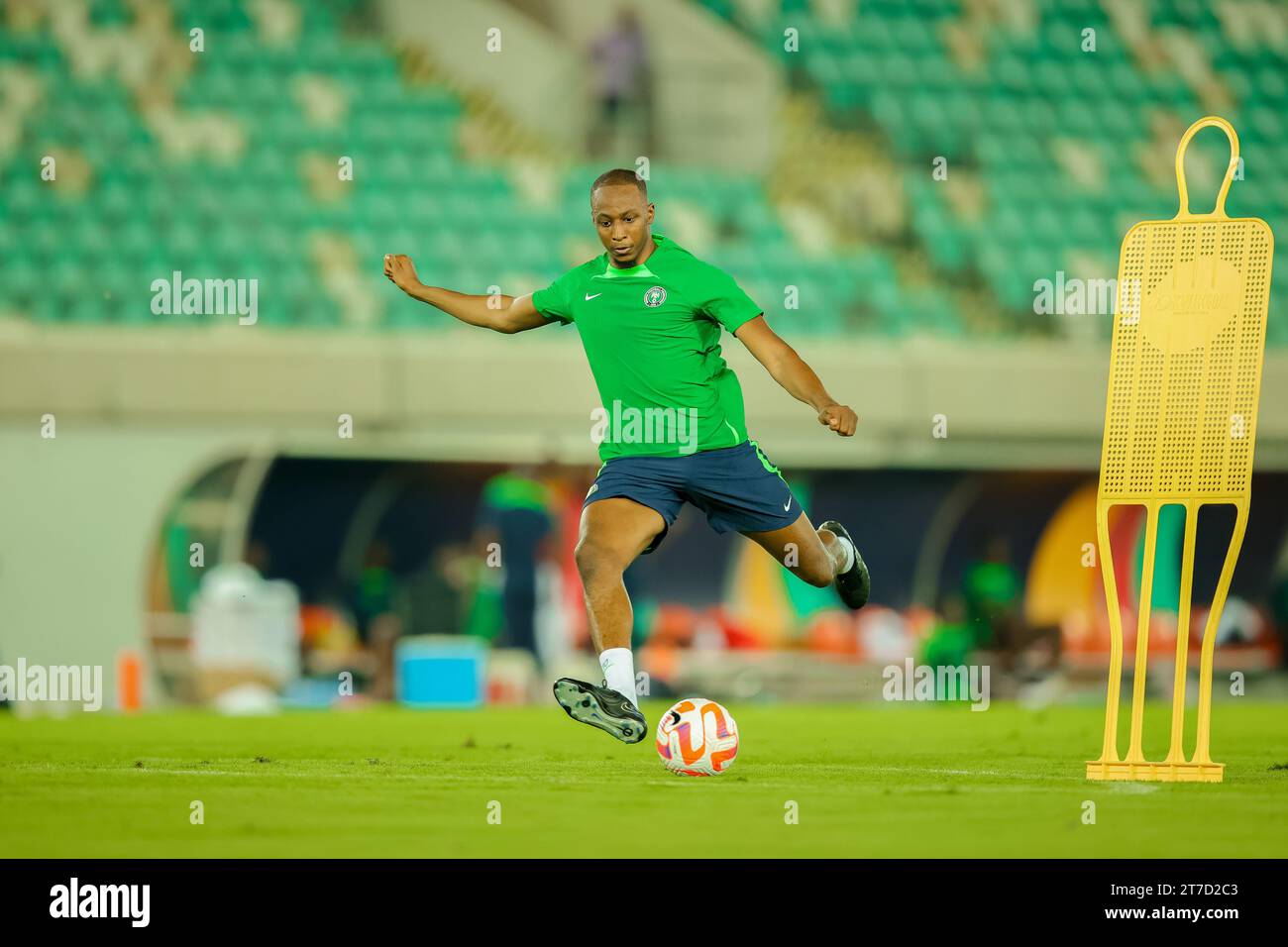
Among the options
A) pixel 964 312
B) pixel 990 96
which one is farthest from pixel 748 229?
pixel 990 96

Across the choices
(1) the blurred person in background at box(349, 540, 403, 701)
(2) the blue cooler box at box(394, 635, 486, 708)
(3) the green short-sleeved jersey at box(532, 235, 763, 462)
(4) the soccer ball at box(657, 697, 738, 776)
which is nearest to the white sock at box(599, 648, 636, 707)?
(4) the soccer ball at box(657, 697, 738, 776)

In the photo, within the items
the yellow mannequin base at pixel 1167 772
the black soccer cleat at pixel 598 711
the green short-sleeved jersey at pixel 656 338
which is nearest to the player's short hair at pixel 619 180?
the green short-sleeved jersey at pixel 656 338

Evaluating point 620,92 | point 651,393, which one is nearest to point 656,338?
point 651,393

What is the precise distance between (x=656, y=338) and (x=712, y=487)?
0.66m

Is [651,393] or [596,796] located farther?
[651,393]

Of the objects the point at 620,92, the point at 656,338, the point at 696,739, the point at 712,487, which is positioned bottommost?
the point at 696,739

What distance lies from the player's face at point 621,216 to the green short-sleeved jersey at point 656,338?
15 cm

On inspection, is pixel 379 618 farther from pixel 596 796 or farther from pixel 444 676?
pixel 596 796

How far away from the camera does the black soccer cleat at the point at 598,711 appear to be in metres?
6.72

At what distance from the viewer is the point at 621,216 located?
23.4 feet

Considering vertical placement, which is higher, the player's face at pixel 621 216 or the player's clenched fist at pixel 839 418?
the player's face at pixel 621 216
